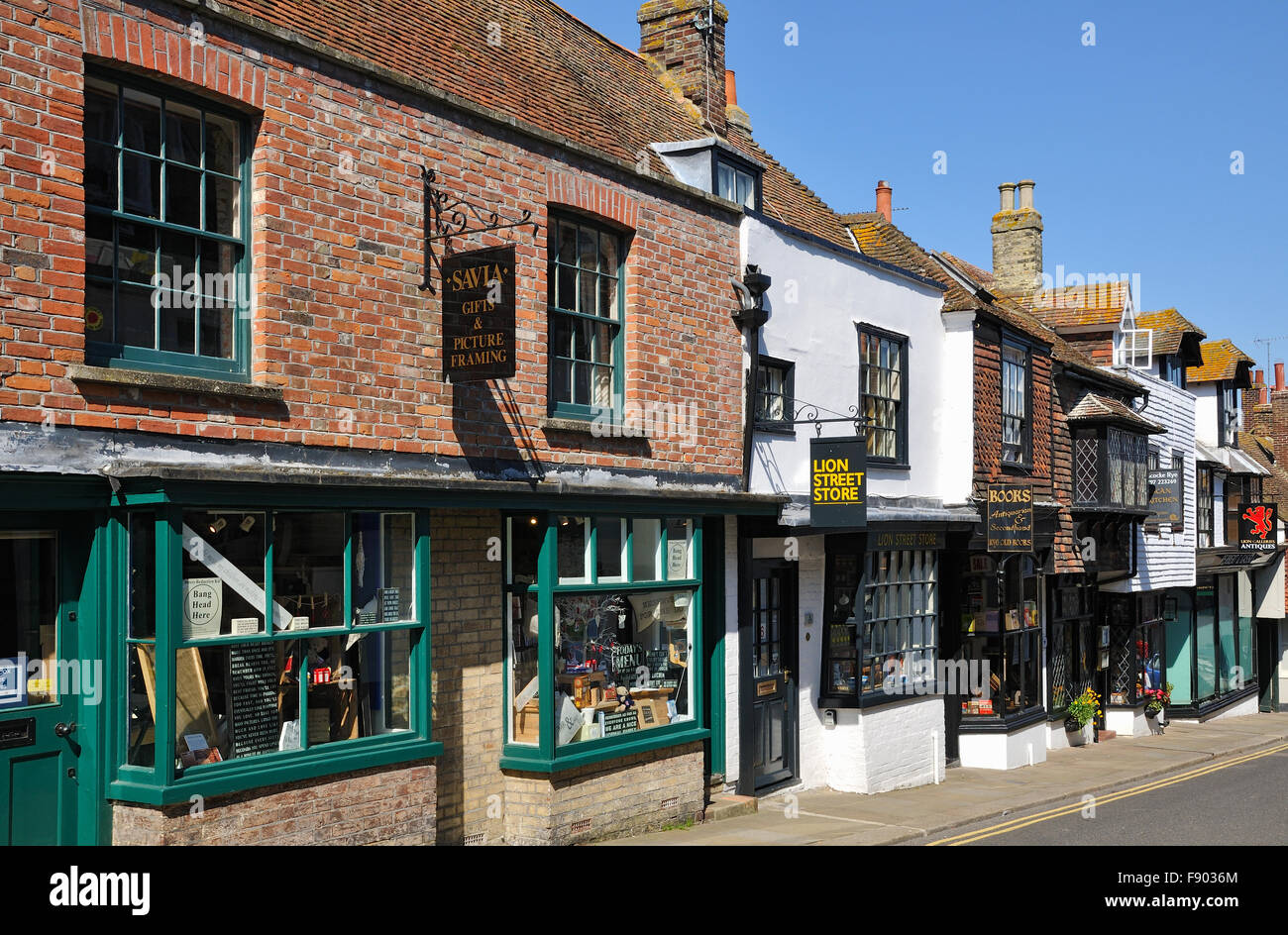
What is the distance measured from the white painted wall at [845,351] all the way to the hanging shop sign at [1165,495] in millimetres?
10378

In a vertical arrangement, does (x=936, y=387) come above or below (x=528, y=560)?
above

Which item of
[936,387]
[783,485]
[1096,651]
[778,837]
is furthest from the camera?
[1096,651]

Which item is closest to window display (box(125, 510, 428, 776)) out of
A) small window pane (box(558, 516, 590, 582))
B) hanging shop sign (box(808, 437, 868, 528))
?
small window pane (box(558, 516, 590, 582))

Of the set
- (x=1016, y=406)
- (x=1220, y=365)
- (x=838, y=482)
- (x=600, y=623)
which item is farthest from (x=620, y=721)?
(x=1220, y=365)

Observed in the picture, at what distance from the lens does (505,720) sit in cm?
1068

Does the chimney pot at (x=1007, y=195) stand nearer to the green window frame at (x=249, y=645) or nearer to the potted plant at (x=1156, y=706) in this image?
the potted plant at (x=1156, y=706)

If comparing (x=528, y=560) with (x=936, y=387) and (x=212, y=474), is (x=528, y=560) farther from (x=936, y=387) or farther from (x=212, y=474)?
(x=936, y=387)

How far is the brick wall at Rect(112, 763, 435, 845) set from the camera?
7.48 meters

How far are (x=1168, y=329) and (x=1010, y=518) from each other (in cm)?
1309

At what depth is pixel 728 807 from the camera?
42.4ft

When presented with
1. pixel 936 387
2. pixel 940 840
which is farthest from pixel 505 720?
pixel 936 387

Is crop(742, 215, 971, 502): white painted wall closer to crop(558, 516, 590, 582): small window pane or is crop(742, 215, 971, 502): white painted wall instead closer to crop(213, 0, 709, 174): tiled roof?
crop(213, 0, 709, 174): tiled roof

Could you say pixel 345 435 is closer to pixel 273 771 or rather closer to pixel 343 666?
pixel 343 666

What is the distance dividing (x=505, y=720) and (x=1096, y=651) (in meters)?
17.9
